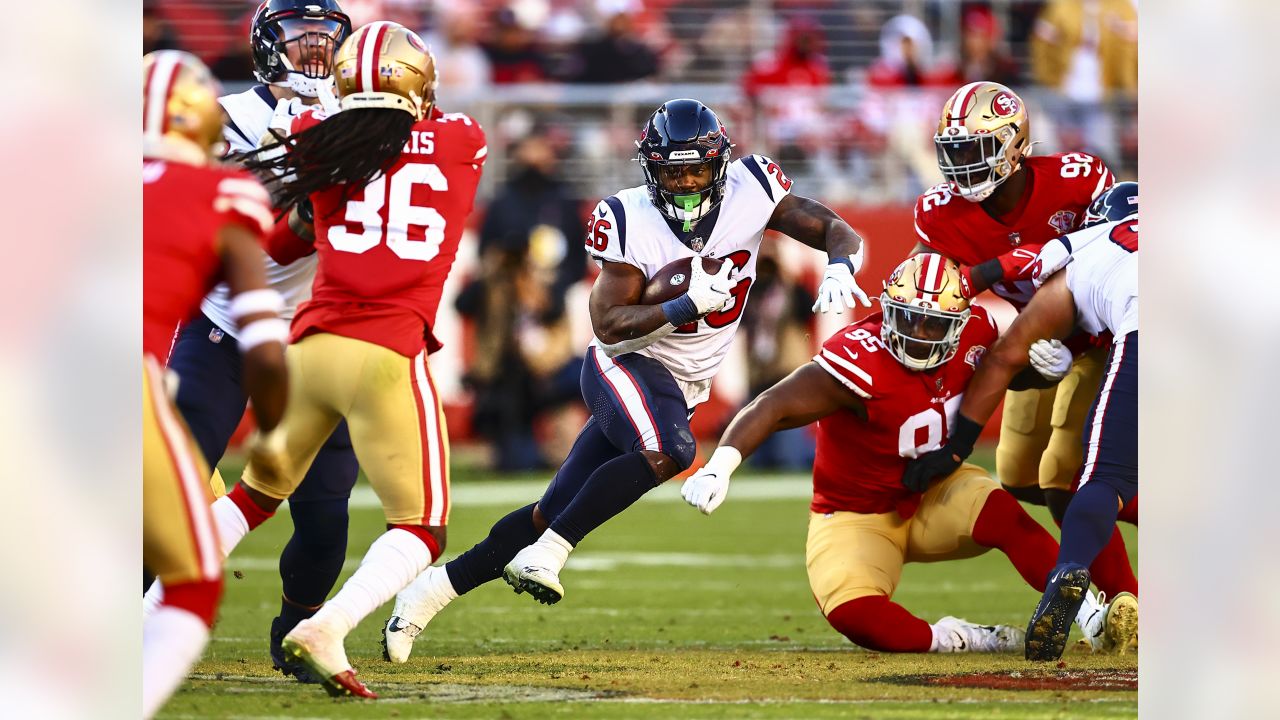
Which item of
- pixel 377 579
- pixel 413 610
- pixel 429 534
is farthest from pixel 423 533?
pixel 413 610

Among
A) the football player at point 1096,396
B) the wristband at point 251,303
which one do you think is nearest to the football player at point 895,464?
the football player at point 1096,396

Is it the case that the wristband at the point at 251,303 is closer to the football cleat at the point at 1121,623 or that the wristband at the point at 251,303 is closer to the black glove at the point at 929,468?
the black glove at the point at 929,468

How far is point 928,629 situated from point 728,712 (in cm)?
138

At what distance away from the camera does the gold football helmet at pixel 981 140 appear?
5477 millimetres

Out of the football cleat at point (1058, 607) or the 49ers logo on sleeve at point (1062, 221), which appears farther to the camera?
the 49ers logo on sleeve at point (1062, 221)

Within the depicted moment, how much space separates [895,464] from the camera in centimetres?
528

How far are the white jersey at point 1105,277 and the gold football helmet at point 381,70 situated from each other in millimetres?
2146

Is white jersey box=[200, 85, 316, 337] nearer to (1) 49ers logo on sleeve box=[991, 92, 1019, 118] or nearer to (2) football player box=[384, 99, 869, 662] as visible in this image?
(2) football player box=[384, 99, 869, 662]

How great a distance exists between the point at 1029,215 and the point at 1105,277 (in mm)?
666
